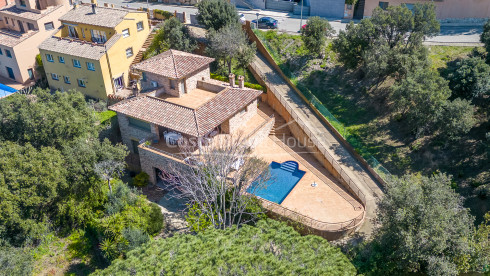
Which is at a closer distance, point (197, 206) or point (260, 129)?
→ point (197, 206)

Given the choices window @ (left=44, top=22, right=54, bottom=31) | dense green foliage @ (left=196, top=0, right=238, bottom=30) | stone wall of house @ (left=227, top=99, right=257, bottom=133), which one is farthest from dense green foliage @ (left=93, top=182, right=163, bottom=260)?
window @ (left=44, top=22, right=54, bottom=31)

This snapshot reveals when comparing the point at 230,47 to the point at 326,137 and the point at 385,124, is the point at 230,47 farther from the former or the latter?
the point at 385,124

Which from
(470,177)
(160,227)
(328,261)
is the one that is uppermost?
(328,261)

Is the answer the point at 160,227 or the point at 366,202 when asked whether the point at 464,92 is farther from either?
the point at 160,227

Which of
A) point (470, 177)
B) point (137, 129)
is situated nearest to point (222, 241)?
point (137, 129)

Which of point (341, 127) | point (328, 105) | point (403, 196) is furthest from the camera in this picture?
point (328, 105)

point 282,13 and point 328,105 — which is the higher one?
point 282,13
